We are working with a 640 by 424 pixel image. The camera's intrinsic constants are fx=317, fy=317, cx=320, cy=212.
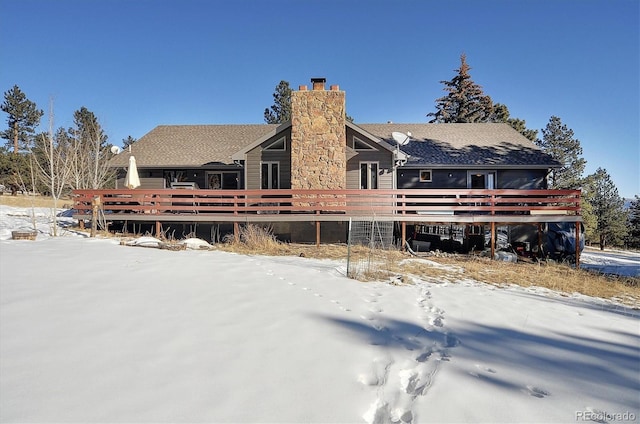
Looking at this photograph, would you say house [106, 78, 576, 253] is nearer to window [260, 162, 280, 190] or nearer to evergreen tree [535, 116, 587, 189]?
window [260, 162, 280, 190]

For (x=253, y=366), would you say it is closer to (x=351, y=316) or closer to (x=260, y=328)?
(x=260, y=328)

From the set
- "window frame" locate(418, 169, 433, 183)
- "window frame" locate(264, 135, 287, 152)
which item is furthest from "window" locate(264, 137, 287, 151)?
"window frame" locate(418, 169, 433, 183)

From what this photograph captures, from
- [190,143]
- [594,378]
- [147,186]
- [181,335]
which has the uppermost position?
[190,143]

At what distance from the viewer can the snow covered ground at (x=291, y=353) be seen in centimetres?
233

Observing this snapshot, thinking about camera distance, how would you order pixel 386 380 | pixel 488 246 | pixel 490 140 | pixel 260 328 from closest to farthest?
pixel 386 380, pixel 260 328, pixel 488 246, pixel 490 140

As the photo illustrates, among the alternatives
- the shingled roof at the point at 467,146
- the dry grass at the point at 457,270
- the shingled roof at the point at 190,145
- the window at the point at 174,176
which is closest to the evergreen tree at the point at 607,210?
the shingled roof at the point at 467,146

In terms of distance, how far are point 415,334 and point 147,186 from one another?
16767 mm

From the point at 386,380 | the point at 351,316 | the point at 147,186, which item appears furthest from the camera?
the point at 147,186

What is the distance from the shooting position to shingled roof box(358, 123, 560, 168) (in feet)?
53.1

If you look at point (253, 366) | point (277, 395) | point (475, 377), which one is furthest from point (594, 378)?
point (253, 366)

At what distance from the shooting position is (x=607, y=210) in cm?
3353

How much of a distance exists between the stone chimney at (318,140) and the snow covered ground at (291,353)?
7.87 m

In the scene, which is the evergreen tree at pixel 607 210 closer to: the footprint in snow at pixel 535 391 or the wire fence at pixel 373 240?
the wire fence at pixel 373 240

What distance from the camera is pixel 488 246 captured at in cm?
1341
